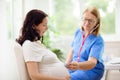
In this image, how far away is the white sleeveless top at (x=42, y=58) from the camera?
6.65 ft

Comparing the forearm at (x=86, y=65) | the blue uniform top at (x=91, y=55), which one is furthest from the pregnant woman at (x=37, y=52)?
the blue uniform top at (x=91, y=55)

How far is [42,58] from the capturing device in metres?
2.08

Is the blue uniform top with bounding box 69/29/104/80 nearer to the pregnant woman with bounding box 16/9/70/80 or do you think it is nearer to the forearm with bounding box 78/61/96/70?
the forearm with bounding box 78/61/96/70

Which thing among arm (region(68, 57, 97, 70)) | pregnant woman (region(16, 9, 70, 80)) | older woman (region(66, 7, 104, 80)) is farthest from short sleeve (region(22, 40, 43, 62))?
older woman (region(66, 7, 104, 80))

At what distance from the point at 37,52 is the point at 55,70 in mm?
205

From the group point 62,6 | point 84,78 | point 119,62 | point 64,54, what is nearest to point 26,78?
point 84,78

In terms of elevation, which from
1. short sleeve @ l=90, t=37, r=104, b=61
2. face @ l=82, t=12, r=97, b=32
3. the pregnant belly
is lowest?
the pregnant belly

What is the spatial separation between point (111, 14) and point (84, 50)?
213 centimetres

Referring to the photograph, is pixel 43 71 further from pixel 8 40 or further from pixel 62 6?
pixel 62 6

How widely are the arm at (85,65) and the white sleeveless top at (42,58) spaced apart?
0.07 m

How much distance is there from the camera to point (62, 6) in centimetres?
452

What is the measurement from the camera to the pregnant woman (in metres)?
2.02

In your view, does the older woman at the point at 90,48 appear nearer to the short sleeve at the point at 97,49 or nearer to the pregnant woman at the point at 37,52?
the short sleeve at the point at 97,49

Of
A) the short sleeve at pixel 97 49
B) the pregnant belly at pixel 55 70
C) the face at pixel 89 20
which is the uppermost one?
the face at pixel 89 20
